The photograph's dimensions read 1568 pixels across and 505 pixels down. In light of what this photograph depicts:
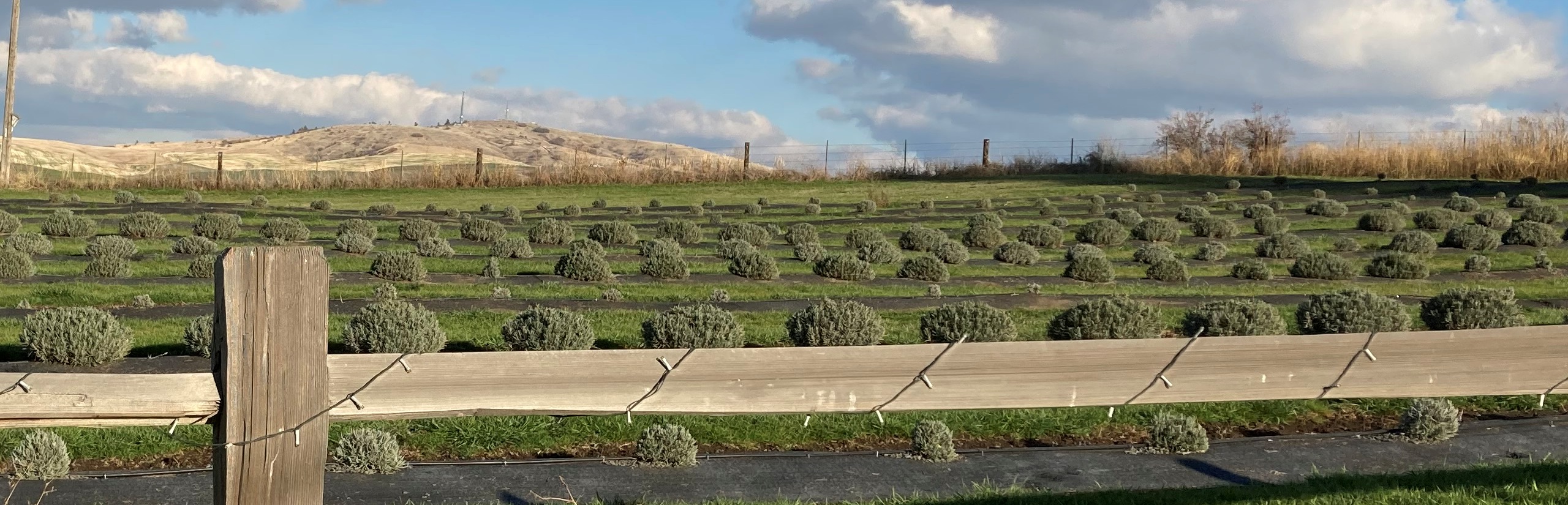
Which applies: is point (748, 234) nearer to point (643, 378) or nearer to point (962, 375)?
point (962, 375)

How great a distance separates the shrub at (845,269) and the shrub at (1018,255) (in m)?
3.60

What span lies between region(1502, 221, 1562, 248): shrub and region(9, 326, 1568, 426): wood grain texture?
23385 millimetres

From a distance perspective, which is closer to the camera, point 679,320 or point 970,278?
point 679,320

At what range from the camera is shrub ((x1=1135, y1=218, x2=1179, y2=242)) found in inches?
1069

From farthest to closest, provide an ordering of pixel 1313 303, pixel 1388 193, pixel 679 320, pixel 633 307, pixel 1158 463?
pixel 1388 193
pixel 633 307
pixel 1313 303
pixel 679 320
pixel 1158 463

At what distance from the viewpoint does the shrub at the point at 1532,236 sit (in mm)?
24562

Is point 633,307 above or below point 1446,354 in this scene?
below

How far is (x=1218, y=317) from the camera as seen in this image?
13422 mm

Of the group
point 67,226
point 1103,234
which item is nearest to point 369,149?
point 67,226

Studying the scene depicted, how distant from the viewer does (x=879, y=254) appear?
23.5 m

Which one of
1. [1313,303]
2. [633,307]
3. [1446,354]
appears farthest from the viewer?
[633,307]

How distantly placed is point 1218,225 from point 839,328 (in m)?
17.3

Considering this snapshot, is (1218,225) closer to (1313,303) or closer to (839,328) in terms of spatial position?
(1313,303)

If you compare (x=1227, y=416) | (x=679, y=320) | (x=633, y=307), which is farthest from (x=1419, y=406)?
(x=633, y=307)
